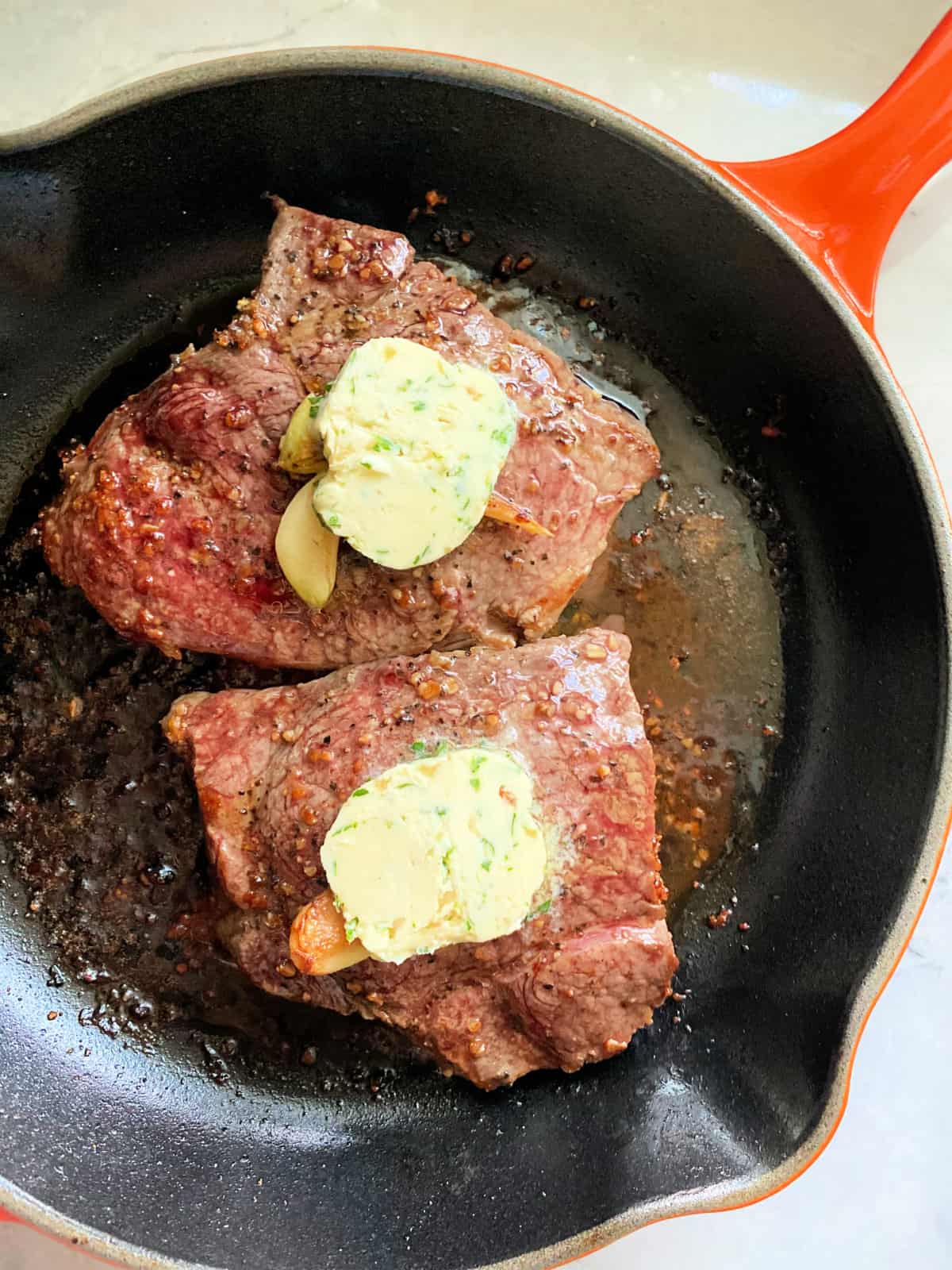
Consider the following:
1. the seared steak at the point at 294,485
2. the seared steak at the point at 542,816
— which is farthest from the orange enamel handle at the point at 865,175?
the seared steak at the point at 542,816

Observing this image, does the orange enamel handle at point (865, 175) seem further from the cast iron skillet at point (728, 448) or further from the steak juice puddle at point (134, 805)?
the steak juice puddle at point (134, 805)

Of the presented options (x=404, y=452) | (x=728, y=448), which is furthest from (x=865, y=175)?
(x=404, y=452)

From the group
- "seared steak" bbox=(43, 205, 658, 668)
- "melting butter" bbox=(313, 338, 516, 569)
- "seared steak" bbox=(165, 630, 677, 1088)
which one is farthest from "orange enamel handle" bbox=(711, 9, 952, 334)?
"seared steak" bbox=(165, 630, 677, 1088)

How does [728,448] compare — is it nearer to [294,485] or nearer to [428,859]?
[294,485]

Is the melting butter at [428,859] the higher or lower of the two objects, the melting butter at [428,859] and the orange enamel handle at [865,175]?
the lower

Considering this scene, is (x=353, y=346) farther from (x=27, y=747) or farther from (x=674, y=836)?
(x=674, y=836)

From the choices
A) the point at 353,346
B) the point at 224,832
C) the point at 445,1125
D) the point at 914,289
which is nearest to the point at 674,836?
the point at 445,1125
